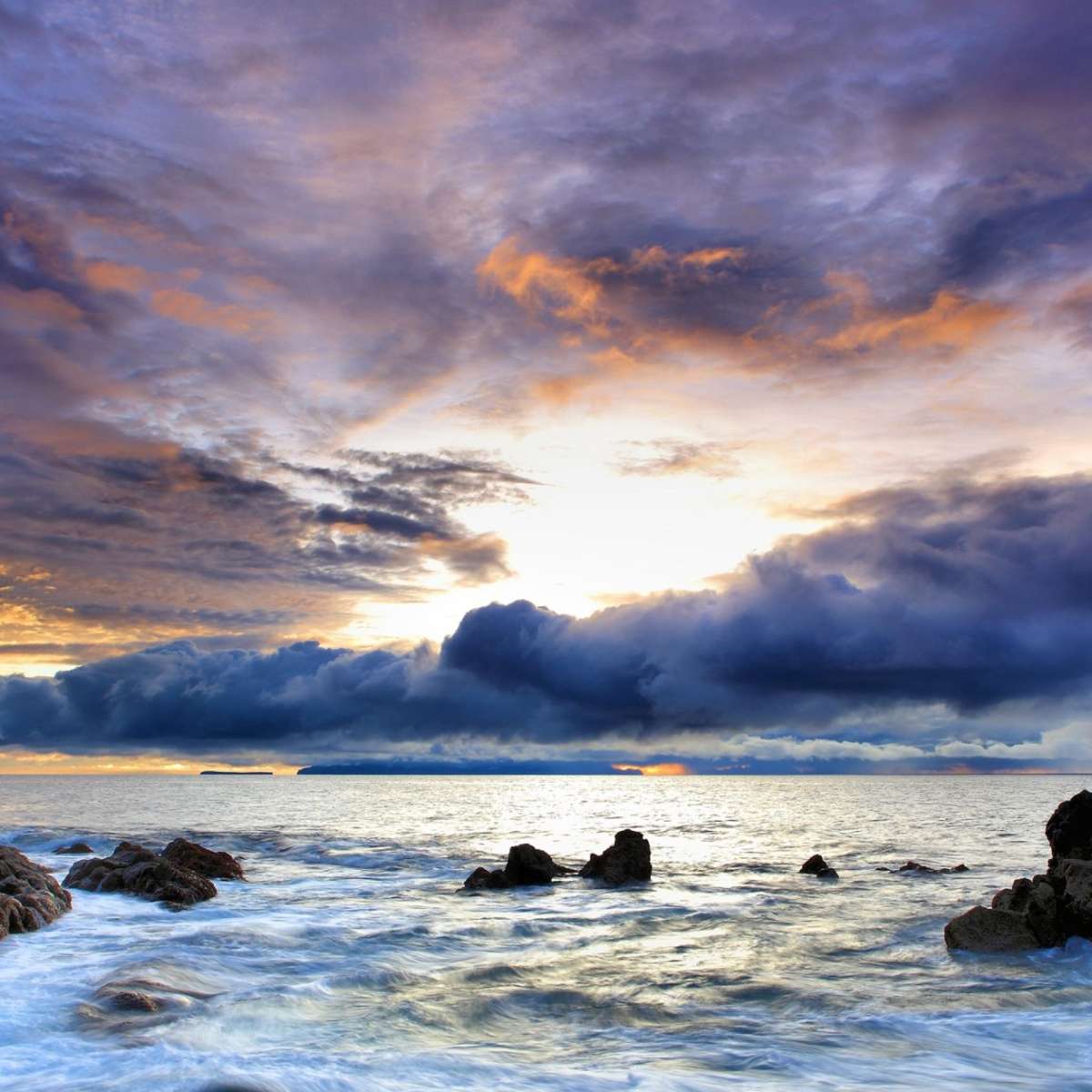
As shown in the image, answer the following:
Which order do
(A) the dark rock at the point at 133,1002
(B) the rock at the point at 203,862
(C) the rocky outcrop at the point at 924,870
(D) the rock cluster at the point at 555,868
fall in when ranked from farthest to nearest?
(C) the rocky outcrop at the point at 924,870, (B) the rock at the point at 203,862, (D) the rock cluster at the point at 555,868, (A) the dark rock at the point at 133,1002

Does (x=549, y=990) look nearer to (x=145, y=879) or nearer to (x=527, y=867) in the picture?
(x=527, y=867)

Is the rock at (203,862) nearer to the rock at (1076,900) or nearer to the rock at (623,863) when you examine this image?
the rock at (623,863)

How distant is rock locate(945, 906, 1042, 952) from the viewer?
889 inches

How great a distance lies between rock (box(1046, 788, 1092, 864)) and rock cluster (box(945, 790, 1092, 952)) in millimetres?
2984

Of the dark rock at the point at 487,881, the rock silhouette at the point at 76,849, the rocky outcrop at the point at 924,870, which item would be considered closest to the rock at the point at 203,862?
the dark rock at the point at 487,881

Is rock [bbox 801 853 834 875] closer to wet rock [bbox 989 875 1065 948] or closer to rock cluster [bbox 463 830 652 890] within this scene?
rock cluster [bbox 463 830 652 890]

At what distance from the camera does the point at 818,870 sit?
139 feet

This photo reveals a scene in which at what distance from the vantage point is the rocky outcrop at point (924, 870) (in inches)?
1660

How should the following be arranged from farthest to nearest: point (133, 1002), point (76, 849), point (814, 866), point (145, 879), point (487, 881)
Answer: point (76, 849) < point (814, 866) < point (487, 881) < point (145, 879) < point (133, 1002)

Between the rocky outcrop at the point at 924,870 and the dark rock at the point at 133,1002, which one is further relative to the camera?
the rocky outcrop at the point at 924,870

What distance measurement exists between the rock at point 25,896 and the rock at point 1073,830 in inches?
1185

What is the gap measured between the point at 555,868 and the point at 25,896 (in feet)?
71.2

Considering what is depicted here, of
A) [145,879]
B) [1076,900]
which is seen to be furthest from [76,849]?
[1076,900]

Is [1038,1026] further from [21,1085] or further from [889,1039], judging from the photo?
[21,1085]
